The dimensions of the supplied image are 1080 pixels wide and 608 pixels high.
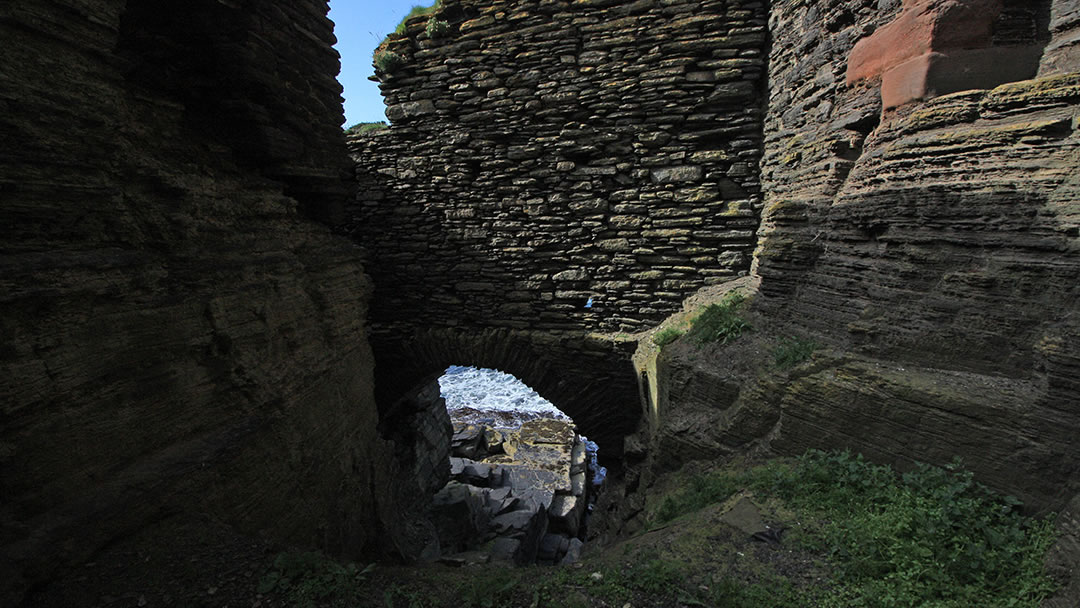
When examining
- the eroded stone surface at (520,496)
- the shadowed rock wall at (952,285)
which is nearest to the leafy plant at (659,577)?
the shadowed rock wall at (952,285)

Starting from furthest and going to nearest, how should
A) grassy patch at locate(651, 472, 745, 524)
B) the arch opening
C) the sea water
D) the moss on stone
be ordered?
the sea water, the arch opening, grassy patch at locate(651, 472, 745, 524), the moss on stone

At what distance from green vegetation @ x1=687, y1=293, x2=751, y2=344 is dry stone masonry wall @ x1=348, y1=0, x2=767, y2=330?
1060 mm

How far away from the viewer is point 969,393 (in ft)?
8.04

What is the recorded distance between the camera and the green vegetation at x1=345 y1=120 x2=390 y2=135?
6.77 meters

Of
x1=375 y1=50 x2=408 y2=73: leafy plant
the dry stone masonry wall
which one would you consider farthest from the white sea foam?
x1=375 y1=50 x2=408 y2=73: leafy plant

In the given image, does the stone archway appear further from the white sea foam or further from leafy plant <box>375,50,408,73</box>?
the white sea foam

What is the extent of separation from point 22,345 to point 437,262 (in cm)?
468

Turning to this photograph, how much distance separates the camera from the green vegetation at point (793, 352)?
3.33 metres

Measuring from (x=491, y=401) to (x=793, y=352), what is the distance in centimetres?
1716

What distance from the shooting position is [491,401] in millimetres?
19688

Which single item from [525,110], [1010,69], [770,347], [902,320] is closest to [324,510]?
[770,347]

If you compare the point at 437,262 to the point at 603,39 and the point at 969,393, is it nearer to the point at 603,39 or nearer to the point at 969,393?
the point at 603,39

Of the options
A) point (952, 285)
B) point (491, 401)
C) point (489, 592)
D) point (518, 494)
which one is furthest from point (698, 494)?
point (491, 401)

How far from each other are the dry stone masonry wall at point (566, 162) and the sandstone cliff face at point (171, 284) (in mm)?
1754
